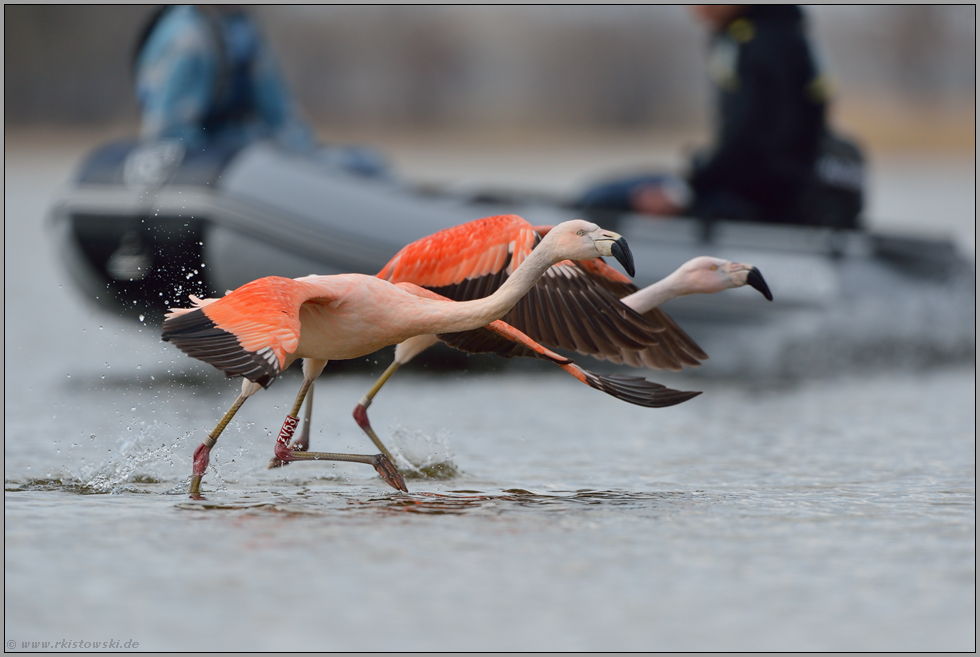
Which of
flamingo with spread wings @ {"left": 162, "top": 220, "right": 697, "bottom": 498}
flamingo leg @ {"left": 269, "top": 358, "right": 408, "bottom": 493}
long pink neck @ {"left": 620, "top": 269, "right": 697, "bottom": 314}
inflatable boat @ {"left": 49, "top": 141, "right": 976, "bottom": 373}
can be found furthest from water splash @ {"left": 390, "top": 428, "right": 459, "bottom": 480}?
inflatable boat @ {"left": 49, "top": 141, "right": 976, "bottom": 373}

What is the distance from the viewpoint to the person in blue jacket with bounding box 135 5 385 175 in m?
11.3

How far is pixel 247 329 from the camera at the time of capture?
5734mm

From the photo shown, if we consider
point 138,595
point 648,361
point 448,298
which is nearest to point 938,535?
point 648,361

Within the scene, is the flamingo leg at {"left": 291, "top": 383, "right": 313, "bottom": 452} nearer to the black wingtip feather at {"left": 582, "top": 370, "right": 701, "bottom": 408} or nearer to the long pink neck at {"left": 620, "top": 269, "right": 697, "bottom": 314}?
the black wingtip feather at {"left": 582, "top": 370, "right": 701, "bottom": 408}

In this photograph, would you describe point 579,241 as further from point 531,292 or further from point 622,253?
point 531,292

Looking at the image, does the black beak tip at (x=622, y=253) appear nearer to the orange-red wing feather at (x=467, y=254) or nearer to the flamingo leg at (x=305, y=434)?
the orange-red wing feather at (x=467, y=254)

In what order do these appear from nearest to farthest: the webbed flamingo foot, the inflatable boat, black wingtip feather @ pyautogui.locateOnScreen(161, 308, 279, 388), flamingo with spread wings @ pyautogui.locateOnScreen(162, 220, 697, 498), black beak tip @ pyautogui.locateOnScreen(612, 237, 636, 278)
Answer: black wingtip feather @ pyautogui.locateOnScreen(161, 308, 279, 388)
flamingo with spread wings @ pyautogui.locateOnScreen(162, 220, 697, 498)
black beak tip @ pyautogui.locateOnScreen(612, 237, 636, 278)
the webbed flamingo foot
the inflatable boat

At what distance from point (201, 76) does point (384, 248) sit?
2.27 meters

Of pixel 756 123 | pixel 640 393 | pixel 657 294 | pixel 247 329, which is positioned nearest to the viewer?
pixel 247 329

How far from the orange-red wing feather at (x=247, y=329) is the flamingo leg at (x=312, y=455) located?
1.00 m

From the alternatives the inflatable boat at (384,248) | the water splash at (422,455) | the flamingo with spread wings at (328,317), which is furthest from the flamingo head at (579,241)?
the inflatable boat at (384,248)

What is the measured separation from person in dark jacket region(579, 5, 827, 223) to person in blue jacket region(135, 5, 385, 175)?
10.8 feet

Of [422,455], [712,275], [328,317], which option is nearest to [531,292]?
[712,275]

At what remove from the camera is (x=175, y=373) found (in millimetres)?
11352
